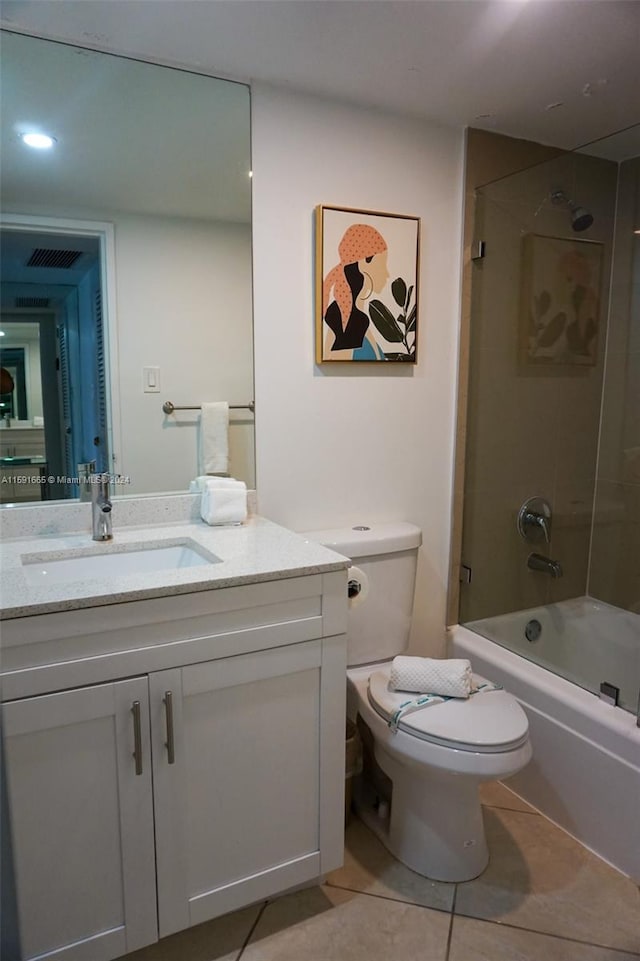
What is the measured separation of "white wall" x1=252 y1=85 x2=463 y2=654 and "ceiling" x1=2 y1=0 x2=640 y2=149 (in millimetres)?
121

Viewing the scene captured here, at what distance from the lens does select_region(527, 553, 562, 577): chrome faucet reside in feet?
7.98

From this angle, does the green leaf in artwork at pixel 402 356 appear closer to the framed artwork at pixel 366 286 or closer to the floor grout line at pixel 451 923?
the framed artwork at pixel 366 286

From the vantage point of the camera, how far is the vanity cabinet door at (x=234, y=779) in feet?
4.36

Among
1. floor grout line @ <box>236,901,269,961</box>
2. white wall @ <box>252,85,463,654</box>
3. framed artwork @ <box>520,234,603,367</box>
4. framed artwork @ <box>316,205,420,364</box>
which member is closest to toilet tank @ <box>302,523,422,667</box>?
white wall @ <box>252,85,463,654</box>

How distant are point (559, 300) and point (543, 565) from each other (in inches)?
40.5

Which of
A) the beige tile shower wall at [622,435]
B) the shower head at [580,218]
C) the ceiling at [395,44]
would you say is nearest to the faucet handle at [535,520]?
the beige tile shower wall at [622,435]

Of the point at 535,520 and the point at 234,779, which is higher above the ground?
the point at 535,520

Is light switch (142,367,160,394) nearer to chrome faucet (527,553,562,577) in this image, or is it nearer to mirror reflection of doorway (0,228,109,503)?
mirror reflection of doorway (0,228,109,503)

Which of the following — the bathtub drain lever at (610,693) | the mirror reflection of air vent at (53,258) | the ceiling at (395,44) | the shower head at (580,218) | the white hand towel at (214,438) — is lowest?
the bathtub drain lever at (610,693)

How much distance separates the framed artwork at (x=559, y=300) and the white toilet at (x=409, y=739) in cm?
92

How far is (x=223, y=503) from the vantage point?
1.79 metres

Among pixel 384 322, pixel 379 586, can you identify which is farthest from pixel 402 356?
pixel 379 586

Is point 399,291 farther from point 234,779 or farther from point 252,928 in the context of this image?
point 252,928

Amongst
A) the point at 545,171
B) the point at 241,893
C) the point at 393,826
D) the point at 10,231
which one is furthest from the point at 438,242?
the point at 241,893
